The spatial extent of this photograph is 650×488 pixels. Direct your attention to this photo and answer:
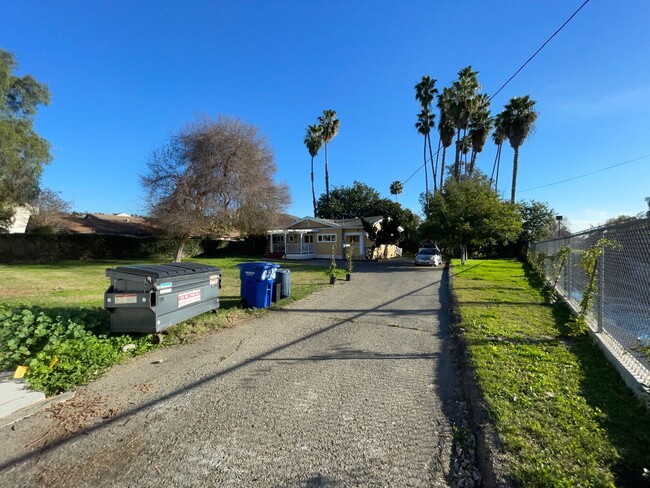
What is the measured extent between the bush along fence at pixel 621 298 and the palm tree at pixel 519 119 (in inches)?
1310

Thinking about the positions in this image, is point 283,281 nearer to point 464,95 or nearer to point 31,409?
point 31,409

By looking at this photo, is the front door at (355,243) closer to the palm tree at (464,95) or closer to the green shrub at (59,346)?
the palm tree at (464,95)

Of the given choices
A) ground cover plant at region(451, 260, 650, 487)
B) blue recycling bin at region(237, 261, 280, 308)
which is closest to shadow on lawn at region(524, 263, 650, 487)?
ground cover plant at region(451, 260, 650, 487)

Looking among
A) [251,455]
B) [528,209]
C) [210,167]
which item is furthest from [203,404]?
[528,209]

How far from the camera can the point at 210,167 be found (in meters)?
Answer: 23.9

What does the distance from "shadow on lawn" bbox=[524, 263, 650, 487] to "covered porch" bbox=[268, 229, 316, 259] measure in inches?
1105

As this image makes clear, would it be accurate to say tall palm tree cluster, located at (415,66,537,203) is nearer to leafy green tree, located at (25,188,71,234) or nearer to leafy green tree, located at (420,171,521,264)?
leafy green tree, located at (420,171,521,264)

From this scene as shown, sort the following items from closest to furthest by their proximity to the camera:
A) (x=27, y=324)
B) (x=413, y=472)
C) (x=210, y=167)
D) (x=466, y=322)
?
(x=413, y=472) < (x=27, y=324) < (x=466, y=322) < (x=210, y=167)

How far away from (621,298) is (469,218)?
19.9m

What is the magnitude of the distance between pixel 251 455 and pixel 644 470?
2798 millimetres

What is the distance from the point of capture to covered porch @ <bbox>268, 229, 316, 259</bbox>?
107 feet

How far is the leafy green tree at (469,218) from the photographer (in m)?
23.6

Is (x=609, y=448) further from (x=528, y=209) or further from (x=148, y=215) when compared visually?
(x=528, y=209)

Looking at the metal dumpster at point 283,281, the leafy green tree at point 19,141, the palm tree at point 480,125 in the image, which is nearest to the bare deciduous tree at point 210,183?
the leafy green tree at point 19,141
